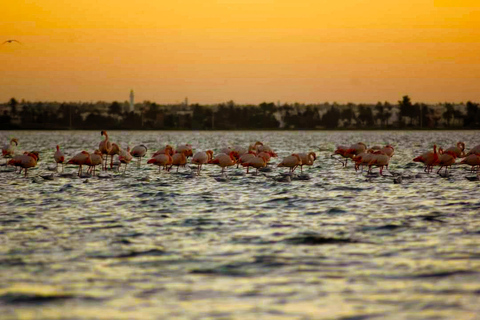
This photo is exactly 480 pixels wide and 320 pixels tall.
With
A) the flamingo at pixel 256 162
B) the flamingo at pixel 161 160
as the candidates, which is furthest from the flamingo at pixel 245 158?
the flamingo at pixel 161 160

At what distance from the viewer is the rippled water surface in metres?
9.93

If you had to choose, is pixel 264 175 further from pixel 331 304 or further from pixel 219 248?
pixel 331 304

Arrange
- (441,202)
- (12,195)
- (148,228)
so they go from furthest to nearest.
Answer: (12,195) < (441,202) < (148,228)

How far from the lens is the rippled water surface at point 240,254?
9.93m

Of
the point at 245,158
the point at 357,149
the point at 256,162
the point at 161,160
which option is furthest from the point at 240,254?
the point at 357,149

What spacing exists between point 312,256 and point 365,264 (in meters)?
1.11

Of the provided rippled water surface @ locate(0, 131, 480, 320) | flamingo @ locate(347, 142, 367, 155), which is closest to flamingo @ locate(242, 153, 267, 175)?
rippled water surface @ locate(0, 131, 480, 320)

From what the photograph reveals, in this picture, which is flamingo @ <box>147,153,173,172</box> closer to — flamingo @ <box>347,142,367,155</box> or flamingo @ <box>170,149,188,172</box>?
flamingo @ <box>170,149,188,172</box>

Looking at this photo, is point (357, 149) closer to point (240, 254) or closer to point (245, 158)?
point (245, 158)

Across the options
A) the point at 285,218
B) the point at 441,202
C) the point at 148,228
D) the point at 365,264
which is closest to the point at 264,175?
the point at 441,202

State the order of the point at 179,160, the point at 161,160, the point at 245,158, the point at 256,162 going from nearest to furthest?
the point at 256,162 → the point at 161,160 → the point at 179,160 → the point at 245,158

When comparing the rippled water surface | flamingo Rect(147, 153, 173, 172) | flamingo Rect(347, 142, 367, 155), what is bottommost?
the rippled water surface

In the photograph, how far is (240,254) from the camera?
13352mm

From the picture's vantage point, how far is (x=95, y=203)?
2177cm
